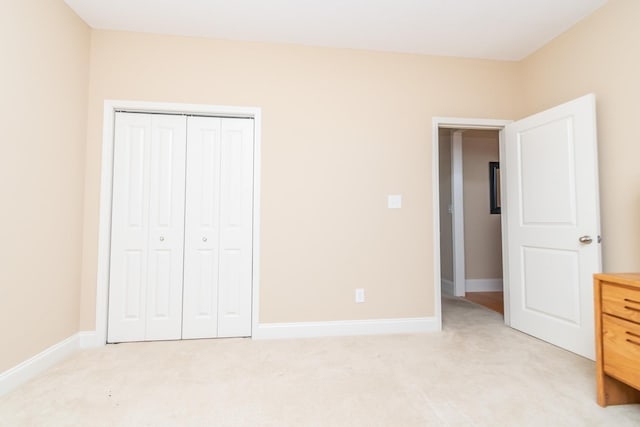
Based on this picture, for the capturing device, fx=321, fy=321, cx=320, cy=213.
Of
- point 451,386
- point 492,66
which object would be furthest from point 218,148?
point 492,66

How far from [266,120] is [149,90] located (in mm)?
1019

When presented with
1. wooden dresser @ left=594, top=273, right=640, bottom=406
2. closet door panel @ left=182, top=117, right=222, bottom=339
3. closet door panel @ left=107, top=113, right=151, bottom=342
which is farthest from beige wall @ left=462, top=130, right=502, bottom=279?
closet door panel @ left=107, top=113, right=151, bottom=342

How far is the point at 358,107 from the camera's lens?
3.03 m

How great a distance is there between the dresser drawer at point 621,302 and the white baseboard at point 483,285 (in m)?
3.15

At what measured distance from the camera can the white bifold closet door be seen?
274 centimetres

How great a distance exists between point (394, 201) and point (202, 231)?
1772 millimetres

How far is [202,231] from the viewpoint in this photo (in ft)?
9.30

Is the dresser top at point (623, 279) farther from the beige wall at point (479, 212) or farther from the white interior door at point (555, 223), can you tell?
the beige wall at point (479, 212)

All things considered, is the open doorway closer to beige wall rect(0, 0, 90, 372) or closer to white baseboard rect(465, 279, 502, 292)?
white baseboard rect(465, 279, 502, 292)

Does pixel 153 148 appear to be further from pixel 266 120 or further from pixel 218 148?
pixel 266 120

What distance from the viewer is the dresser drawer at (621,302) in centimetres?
159

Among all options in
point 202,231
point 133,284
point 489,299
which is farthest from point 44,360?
point 489,299

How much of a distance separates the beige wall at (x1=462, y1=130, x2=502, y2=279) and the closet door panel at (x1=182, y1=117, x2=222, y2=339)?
373cm

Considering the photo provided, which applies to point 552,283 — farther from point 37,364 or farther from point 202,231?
point 37,364
